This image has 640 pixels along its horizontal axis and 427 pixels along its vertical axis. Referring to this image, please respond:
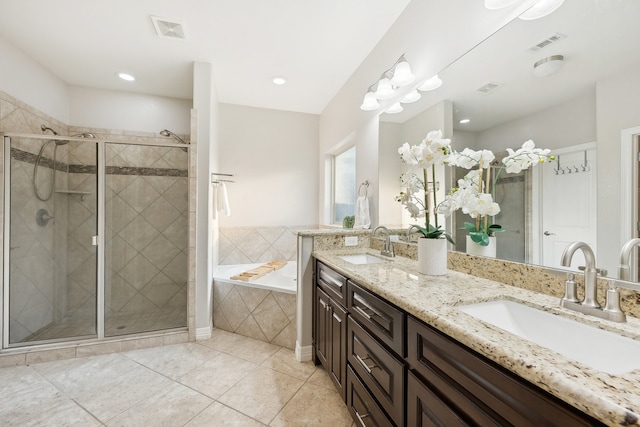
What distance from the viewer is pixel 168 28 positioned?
1999 millimetres

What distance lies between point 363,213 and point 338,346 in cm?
115

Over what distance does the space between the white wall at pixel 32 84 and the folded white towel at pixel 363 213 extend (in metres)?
3.10

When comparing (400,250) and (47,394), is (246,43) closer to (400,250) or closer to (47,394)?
(400,250)

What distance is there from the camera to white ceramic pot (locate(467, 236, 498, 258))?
121 cm

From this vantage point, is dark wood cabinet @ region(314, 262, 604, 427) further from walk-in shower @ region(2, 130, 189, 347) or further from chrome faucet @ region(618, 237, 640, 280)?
walk-in shower @ region(2, 130, 189, 347)

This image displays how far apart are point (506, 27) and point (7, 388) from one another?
360 cm

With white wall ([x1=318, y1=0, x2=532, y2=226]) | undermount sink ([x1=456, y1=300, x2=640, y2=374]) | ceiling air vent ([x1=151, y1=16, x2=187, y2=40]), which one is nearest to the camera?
undermount sink ([x1=456, y1=300, x2=640, y2=374])

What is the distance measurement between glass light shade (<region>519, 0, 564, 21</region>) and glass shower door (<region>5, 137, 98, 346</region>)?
3165 millimetres

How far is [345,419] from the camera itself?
1.49 m

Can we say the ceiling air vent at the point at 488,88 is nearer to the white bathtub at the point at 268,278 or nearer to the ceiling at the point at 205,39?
the ceiling at the point at 205,39

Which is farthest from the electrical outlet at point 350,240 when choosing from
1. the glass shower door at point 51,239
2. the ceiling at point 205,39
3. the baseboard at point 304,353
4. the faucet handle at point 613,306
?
the glass shower door at point 51,239

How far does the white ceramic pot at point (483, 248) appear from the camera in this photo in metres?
1.21

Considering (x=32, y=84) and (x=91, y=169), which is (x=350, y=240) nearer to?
(x=91, y=169)

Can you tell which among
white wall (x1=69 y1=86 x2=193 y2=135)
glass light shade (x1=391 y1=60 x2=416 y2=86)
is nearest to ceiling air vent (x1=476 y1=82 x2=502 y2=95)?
glass light shade (x1=391 y1=60 x2=416 y2=86)
